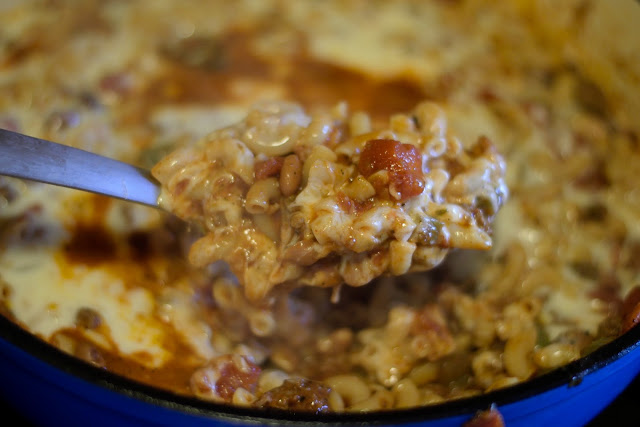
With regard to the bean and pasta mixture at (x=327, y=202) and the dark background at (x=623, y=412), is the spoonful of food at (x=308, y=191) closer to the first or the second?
the bean and pasta mixture at (x=327, y=202)

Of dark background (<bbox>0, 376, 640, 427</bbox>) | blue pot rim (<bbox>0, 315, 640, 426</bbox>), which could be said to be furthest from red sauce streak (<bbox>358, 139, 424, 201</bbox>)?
dark background (<bbox>0, 376, 640, 427</bbox>)

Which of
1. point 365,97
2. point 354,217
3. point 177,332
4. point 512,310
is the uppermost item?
point 354,217

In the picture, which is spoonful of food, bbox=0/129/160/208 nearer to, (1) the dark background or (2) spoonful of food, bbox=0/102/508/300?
(2) spoonful of food, bbox=0/102/508/300

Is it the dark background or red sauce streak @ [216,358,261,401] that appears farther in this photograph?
the dark background

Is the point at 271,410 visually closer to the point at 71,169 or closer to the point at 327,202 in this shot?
the point at 327,202

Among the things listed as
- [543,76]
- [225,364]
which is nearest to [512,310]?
[225,364]

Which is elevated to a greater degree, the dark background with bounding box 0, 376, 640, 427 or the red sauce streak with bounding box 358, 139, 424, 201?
the red sauce streak with bounding box 358, 139, 424, 201

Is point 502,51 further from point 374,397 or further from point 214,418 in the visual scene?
point 214,418

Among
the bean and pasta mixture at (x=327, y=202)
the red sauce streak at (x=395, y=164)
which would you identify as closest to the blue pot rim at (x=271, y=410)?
the bean and pasta mixture at (x=327, y=202)
